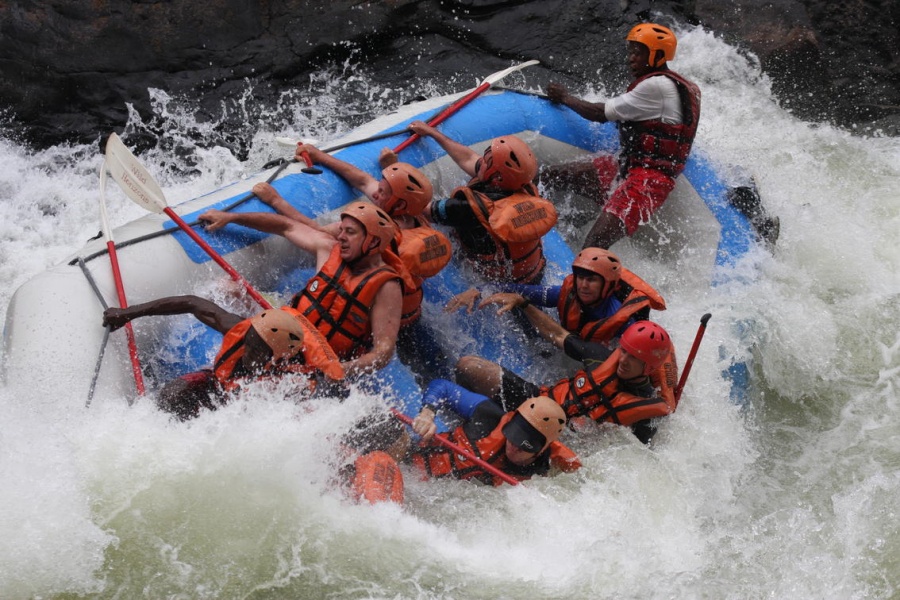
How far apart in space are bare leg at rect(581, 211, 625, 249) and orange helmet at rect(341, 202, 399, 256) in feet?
4.95

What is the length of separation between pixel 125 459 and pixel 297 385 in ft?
2.40

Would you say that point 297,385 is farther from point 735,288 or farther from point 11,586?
point 735,288

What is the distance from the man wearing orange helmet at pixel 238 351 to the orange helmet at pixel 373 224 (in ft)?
1.44

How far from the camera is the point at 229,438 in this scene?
408 centimetres

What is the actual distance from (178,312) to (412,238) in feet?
3.56

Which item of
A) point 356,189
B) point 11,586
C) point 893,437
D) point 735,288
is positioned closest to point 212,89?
point 356,189

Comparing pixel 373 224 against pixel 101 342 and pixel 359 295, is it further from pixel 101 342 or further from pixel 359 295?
pixel 101 342

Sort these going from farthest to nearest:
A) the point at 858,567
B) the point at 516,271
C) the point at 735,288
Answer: the point at 735,288 < the point at 516,271 < the point at 858,567

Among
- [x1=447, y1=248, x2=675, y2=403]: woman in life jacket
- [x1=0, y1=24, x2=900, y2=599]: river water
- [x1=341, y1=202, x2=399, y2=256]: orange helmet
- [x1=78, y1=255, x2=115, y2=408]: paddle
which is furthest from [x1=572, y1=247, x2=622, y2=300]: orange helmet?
[x1=78, y1=255, x2=115, y2=408]: paddle

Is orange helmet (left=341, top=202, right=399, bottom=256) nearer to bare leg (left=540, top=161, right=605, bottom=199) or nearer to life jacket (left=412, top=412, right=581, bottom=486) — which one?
life jacket (left=412, top=412, right=581, bottom=486)

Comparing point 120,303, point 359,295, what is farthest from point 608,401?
point 120,303

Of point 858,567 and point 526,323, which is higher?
point 526,323

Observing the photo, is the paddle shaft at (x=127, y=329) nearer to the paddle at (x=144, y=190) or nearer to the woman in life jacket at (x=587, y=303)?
the paddle at (x=144, y=190)

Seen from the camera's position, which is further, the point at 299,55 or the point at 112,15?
the point at 299,55
